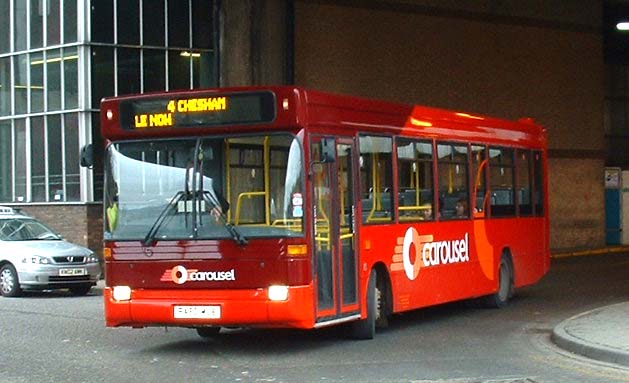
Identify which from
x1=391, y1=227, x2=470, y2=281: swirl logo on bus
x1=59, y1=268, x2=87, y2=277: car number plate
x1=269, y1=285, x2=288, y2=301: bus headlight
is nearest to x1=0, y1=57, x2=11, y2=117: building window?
x1=59, y1=268, x2=87, y2=277: car number plate

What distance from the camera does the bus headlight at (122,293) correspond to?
12.2m

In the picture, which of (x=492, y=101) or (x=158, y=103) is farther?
(x=492, y=101)

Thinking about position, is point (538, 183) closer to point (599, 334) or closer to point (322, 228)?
point (599, 334)

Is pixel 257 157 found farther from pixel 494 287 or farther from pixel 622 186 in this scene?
pixel 622 186

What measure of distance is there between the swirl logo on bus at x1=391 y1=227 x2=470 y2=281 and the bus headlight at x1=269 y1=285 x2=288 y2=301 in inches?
95.8

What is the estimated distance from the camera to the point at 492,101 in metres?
32.9

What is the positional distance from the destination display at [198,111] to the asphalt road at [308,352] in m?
2.55

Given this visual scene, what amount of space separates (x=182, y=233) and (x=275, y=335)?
265 centimetres

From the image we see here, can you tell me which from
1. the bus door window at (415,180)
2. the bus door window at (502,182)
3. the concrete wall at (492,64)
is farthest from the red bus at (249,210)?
the concrete wall at (492,64)

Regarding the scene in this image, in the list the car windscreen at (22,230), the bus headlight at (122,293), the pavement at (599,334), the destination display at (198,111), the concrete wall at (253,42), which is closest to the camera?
the pavement at (599,334)

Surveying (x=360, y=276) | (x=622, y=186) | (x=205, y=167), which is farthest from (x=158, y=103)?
(x=622, y=186)

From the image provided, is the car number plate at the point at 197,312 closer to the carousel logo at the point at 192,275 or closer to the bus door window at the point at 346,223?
the carousel logo at the point at 192,275

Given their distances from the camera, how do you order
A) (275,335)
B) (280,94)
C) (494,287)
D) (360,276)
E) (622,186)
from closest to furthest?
(280,94) → (360,276) → (275,335) → (494,287) → (622,186)

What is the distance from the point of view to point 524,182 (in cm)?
1820
